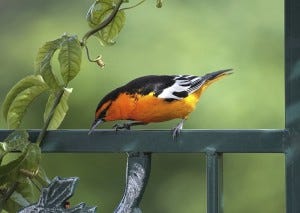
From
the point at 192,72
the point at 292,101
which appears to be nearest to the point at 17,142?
the point at 292,101

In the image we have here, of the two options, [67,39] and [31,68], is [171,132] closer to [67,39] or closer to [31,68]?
[67,39]

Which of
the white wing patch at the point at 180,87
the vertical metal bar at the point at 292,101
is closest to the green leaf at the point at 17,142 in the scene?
the white wing patch at the point at 180,87

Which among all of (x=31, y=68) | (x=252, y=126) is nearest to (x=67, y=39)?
(x=252, y=126)

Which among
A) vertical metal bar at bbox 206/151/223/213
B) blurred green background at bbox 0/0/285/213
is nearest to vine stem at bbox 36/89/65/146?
vertical metal bar at bbox 206/151/223/213

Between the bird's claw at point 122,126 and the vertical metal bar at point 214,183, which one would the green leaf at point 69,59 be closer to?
the bird's claw at point 122,126

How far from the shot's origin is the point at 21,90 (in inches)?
73.7

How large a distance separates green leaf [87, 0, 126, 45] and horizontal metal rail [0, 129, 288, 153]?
0.62ft

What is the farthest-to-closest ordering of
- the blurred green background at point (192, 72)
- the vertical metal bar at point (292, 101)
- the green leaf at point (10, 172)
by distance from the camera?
the blurred green background at point (192, 72), the green leaf at point (10, 172), the vertical metal bar at point (292, 101)

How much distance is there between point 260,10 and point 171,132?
7.23ft

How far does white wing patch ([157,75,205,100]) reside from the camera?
1891 mm

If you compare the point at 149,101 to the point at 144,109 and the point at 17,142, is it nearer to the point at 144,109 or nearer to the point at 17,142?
the point at 144,109

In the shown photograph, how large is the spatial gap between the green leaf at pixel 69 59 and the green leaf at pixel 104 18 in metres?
0.08

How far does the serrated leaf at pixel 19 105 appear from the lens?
1.87 metres

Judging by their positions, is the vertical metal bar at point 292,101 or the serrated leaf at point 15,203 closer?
the vertical metal bar at point 292,101
